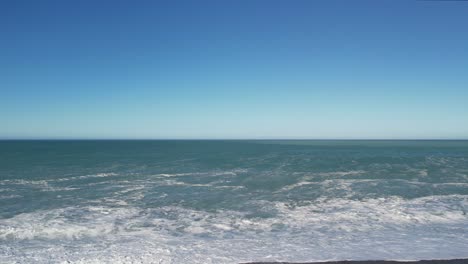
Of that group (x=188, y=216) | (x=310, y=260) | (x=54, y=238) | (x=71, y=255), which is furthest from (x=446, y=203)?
(x=54, y=238)

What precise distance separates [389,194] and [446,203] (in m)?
2.71

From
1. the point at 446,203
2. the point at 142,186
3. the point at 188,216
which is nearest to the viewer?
the point at 188,216

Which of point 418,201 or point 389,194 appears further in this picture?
point 389,194

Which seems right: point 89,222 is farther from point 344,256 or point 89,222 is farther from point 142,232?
point 344,256

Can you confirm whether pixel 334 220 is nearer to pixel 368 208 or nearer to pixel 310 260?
pixel 368 208

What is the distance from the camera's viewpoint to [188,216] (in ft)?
39.8

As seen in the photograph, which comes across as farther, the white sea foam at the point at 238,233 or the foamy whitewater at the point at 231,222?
the foamy whitewater at the point at 231,222

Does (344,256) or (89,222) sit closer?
(344,256)

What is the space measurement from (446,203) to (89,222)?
1602cm

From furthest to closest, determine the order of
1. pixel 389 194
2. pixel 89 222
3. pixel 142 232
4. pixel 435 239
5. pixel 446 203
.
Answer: pixel 389 194 → pixel 446 203 → pixel 89 222 → pixel 142 232 → pixel 435 239

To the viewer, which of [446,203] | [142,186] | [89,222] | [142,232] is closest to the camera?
[142,232]

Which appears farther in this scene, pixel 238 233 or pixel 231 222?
pixel 231 222

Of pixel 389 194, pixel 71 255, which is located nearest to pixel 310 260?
pixel 71 255

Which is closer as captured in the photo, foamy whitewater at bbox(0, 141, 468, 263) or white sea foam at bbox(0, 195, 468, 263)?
white sea foam at bbox(0, 195, 468, 263)
